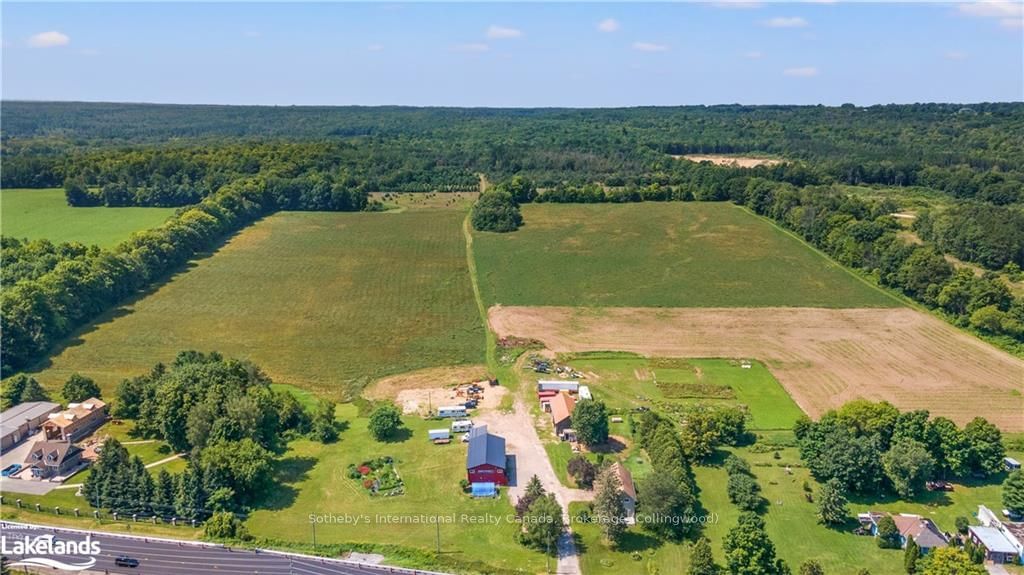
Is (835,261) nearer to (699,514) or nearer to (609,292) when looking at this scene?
(609,292)

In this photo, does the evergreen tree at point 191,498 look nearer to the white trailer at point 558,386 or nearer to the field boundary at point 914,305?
the white trailer at point 558,386

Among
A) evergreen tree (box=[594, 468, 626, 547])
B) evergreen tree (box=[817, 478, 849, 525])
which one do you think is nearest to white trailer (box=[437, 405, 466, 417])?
evergreen tree (box=[594, 468, 626, 547])

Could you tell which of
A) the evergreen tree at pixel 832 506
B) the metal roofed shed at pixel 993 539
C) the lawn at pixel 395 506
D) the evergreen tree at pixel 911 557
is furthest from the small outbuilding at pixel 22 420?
the metal roofed shed at pixel 993 539

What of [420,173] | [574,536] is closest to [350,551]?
[574,536]

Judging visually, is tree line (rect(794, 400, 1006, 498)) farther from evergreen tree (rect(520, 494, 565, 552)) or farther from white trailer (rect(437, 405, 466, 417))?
white trailer (rect(437, 405, 466, 417))

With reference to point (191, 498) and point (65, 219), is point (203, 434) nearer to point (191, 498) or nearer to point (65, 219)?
point (191, 498)

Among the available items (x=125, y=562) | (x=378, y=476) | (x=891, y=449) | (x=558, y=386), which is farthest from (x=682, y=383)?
(x=125, y=562)
